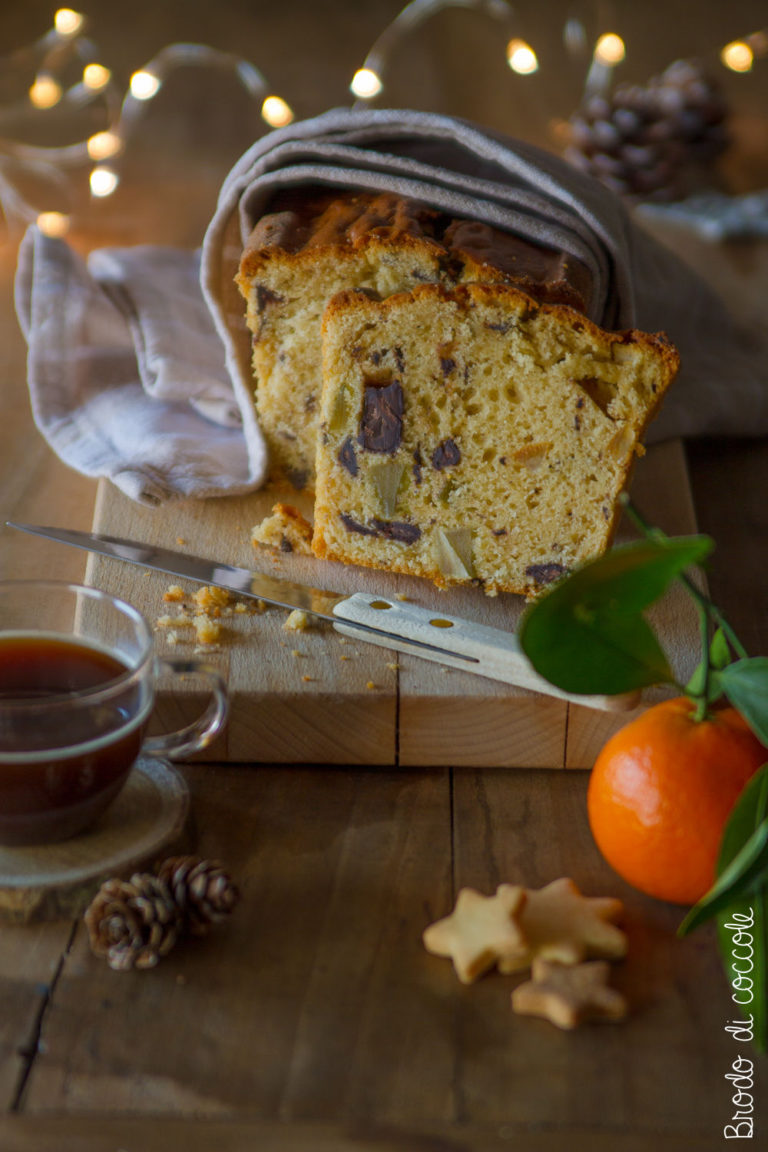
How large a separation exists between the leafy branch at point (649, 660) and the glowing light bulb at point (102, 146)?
2.85 m

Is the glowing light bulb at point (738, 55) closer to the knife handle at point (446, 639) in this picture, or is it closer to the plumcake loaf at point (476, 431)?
the plumcake loaf at point (476, 431)

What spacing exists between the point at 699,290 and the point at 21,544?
1644 millimetres

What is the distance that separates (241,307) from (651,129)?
195 cm

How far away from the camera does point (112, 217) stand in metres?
3.29

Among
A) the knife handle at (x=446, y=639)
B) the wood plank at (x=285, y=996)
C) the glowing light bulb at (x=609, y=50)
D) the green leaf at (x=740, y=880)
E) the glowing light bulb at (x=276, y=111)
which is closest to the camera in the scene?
the green leaf at (x=740, y=880)

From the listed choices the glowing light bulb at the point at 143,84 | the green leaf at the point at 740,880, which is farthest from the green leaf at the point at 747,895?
the glowing light bulb at the point at 143,84

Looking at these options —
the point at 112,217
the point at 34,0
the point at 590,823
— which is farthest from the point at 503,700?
the point at 34,0

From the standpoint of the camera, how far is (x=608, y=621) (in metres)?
1.17

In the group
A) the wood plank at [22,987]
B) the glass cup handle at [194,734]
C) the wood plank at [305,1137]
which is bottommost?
the wood plank at [22,987]

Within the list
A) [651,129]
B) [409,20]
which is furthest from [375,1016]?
[409,20]

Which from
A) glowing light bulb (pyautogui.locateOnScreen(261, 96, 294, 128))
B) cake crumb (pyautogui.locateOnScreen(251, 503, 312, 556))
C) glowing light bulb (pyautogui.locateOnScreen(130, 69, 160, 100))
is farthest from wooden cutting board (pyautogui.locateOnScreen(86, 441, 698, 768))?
glowing light bulb (pyautogui.locateOnScreen(261, 96, 294, 128))

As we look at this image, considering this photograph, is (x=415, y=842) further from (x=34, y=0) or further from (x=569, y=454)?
(x=34, y=0)

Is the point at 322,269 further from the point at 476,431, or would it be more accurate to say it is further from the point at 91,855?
the point at 91,855

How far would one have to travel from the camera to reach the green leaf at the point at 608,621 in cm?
110
